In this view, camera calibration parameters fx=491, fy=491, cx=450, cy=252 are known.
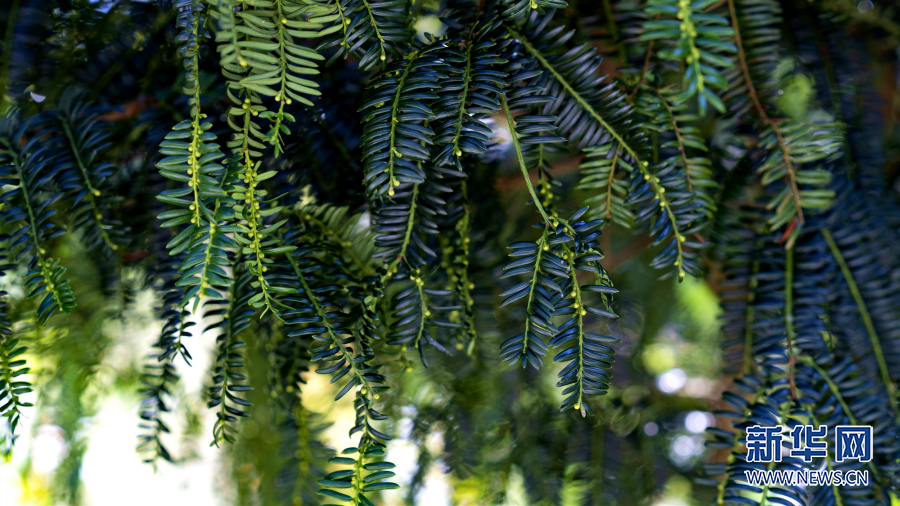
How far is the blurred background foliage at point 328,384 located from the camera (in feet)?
1.62

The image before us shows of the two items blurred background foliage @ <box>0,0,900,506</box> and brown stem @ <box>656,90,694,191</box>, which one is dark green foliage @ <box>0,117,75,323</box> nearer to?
blurred background foliage @ <box>0,0,900,506</box>

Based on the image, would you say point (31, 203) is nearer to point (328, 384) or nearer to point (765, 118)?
point (328, 384)

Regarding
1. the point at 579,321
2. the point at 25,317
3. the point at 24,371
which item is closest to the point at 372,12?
the point at 579,321

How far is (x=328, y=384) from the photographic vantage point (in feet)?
2.30

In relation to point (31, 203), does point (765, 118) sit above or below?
above

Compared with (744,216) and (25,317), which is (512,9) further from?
(25,317)

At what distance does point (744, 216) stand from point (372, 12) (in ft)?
1.46

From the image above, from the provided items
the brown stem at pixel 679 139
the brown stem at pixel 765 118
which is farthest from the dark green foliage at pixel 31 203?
the brown stem at pixel 765 118

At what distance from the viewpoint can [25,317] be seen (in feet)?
1.73

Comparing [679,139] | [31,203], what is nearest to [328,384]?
[31,203]

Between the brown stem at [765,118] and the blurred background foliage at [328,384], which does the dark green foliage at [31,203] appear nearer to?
the blurred background foliage at [328,384]

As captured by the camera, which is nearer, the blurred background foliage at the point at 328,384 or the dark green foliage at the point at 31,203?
the dark green foliage at the point at 31,203

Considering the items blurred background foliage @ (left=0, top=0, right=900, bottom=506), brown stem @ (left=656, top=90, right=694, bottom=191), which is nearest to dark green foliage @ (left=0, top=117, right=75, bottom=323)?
blurred background foliage @ (left=0, top=0, right=900, bottom=506)

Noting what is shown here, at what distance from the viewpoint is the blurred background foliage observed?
495mm
